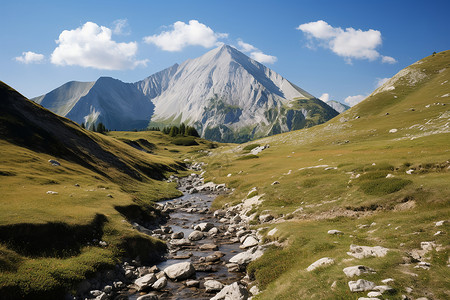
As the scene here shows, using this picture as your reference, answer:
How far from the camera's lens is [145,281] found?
21.1 m

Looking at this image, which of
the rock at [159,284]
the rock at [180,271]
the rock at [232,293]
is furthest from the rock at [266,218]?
the rock at [159,284]

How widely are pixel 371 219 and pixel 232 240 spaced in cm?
1602

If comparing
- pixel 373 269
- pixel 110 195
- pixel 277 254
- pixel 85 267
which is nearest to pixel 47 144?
pixel 110 195

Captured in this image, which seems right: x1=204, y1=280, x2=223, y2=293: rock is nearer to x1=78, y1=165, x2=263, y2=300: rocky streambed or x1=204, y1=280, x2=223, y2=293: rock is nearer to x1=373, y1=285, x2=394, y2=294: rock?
x1=78, y1=165, x2=263, y2=300: rocky streambed

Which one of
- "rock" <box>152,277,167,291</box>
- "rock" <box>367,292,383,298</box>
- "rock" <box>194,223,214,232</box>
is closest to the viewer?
"rock" <box>367,292,383,298</box>

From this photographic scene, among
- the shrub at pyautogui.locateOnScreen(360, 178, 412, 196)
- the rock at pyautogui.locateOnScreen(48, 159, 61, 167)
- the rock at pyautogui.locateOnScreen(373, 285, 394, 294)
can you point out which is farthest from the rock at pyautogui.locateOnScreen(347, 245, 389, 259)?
the rock at pyautogui.locateOnScreen(48, 159, 61, 167)

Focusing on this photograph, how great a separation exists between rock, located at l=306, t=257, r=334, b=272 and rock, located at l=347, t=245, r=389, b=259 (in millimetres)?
1833

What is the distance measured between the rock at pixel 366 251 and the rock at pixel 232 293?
27.6 feet

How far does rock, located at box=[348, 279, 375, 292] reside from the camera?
1397 cm

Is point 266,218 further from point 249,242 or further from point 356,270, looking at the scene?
point 356,270

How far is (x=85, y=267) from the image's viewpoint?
20.5 meters

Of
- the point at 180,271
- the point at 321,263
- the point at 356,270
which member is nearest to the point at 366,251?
the point at 321,263

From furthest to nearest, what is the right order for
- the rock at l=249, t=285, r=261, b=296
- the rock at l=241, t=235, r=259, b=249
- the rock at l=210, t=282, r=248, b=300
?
1. the rock at l=241, t=235, r=259, b=249
2. the rock at l=249, t=285, r=261, b=296
3. the rock at l=210, t=282, r=248, b=300

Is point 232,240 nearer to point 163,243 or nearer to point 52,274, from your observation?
point 163,243
